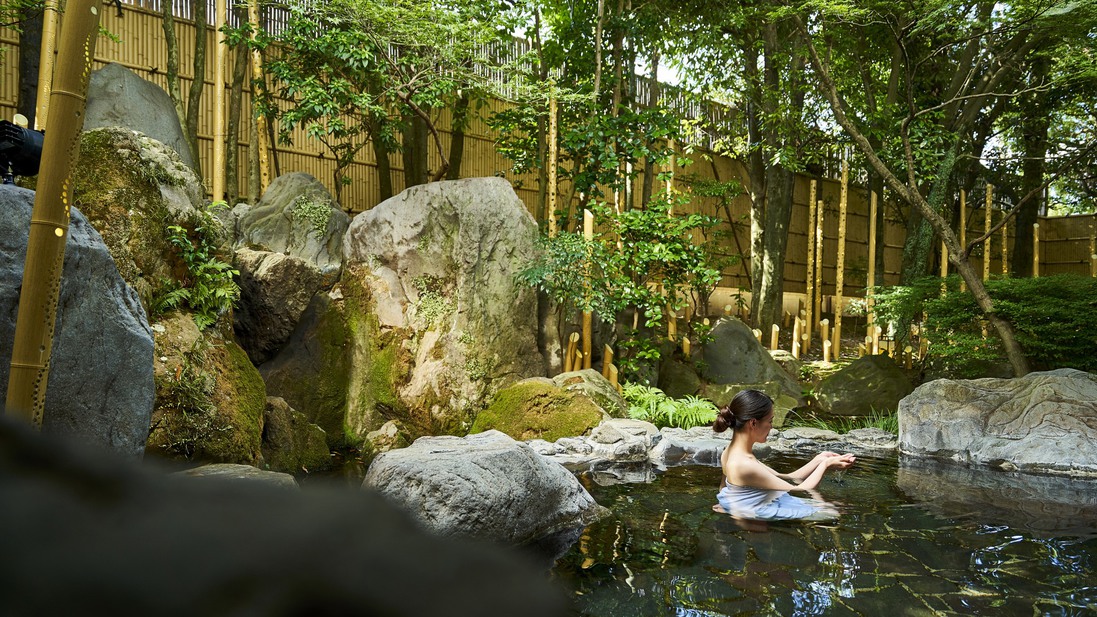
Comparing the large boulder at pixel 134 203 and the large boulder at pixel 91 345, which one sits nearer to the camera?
the large boulder at pixel 91 345

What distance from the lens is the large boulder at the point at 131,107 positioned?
10.1 metres

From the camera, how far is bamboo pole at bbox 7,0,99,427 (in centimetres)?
291

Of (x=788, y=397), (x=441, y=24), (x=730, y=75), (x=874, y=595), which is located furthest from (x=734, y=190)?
(x=874, y=595)

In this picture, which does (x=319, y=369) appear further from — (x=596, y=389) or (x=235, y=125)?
(x=235, y=125)

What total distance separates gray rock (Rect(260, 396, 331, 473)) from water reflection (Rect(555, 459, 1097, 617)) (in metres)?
2.56

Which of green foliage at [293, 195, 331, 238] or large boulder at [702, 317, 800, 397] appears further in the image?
large boulder at [702, 317, 800, 397]

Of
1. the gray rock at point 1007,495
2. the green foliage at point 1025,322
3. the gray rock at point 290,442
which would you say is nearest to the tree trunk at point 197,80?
the gray rock at point 290,442

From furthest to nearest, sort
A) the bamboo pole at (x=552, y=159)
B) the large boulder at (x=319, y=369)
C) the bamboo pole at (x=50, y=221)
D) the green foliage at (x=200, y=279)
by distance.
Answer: the bamboo pole at (x=552, y=159)
the large boulder at (x=319, y=369)
the green foliage at (x=200, y=279)
the bamboo pole at (x=50, y=221)

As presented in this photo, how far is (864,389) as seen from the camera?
11.8m

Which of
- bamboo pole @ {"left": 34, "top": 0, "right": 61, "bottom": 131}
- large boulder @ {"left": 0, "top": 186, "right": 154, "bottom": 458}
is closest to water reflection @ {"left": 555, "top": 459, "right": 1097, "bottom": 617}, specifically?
large boulder @ {"left": 0, "top": 186, "right": 154, "bottom": 458}

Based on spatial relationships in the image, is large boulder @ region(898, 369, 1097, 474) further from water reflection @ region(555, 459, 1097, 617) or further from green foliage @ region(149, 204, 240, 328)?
green foliage @ region(149, 204, 240, 328)

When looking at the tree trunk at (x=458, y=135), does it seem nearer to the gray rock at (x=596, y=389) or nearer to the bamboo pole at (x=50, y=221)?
the gray rock at (x=596, y=389)

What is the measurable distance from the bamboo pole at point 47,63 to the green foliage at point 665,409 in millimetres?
6489

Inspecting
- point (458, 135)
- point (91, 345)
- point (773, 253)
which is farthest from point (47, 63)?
point (773, 253)
